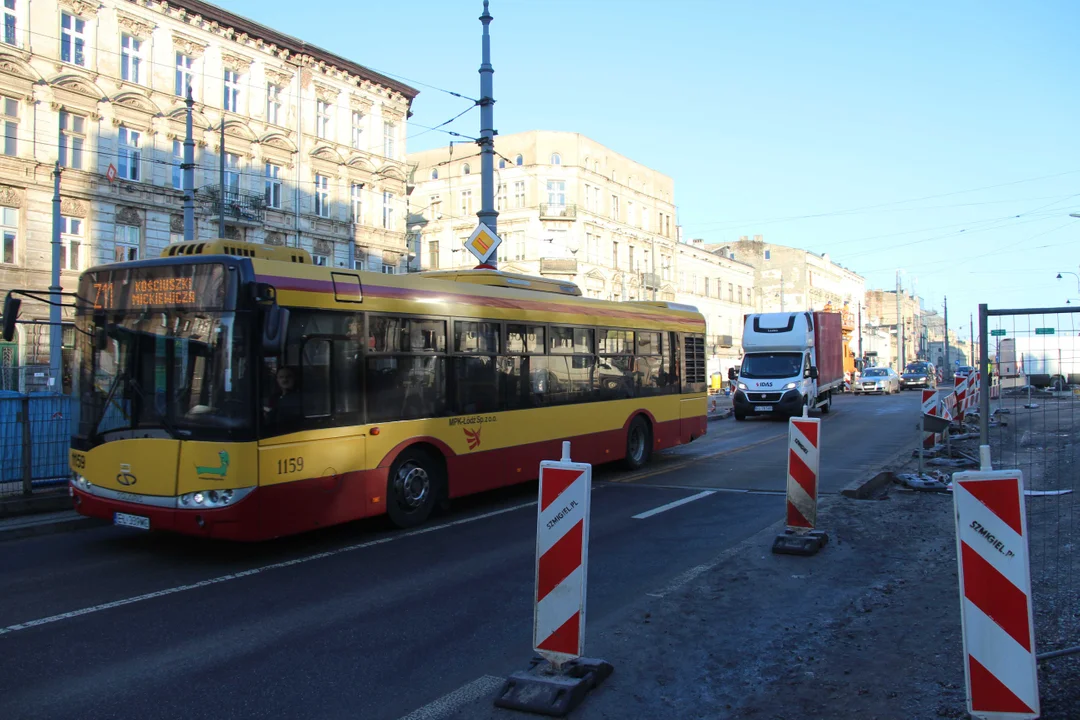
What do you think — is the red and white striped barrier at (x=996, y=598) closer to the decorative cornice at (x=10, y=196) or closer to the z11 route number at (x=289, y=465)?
the z11 route number at (x=289, y=465)

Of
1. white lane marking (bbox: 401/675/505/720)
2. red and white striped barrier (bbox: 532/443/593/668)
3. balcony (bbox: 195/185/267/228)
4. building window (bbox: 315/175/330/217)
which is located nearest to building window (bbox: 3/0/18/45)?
balcony (bbox: 195/185/267/228)

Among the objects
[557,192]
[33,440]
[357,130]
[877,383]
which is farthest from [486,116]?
[557,192]

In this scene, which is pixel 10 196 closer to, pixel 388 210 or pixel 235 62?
pixel 235 62

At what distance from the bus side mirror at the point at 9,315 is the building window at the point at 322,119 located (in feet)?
104

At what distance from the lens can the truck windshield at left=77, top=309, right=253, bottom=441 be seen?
7422 millimetres

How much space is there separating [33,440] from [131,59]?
2504 cm

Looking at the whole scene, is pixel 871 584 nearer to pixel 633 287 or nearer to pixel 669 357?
pixel 669 357

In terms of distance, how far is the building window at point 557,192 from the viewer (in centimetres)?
5634

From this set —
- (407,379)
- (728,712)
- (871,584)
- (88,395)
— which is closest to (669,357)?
(407,379)

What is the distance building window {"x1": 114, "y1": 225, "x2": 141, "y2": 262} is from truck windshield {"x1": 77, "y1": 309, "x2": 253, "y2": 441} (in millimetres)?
24537

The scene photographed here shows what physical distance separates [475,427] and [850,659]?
6.04 meters

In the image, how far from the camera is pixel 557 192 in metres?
56.5

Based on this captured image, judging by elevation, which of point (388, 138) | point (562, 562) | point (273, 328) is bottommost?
point (562, 562)

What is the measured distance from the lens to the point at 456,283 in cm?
1052
